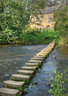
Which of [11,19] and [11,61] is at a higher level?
[11,19]

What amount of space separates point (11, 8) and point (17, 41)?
5.41 meters

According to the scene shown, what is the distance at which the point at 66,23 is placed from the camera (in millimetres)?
17656

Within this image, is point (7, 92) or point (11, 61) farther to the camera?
point (11, 61)

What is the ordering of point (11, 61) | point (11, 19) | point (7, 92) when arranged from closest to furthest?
point (7, 92)
point (11, 61)
point (11, 19)

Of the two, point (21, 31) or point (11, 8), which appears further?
point (21, 31)

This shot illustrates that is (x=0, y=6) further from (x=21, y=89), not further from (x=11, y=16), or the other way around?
(x=21, y=89)

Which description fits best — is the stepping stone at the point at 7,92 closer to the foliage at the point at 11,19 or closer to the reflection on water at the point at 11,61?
the reflection on water at the point at 11,61

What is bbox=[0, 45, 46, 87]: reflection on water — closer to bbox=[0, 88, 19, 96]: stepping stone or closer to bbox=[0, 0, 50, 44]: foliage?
bbox=[0, 88, 19, 96]: stepping stone

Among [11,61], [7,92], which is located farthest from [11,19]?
[7,92]

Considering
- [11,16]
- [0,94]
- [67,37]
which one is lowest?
[67,37]

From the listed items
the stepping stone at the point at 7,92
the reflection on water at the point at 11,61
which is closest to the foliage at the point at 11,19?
the reflection on water at the point at 11,61

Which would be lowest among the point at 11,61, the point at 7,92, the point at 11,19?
the point at 11,61

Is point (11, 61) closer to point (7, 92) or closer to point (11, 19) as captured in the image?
point (7, 92)

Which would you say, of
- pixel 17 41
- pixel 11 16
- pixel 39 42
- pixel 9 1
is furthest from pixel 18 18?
pixel 39 42
